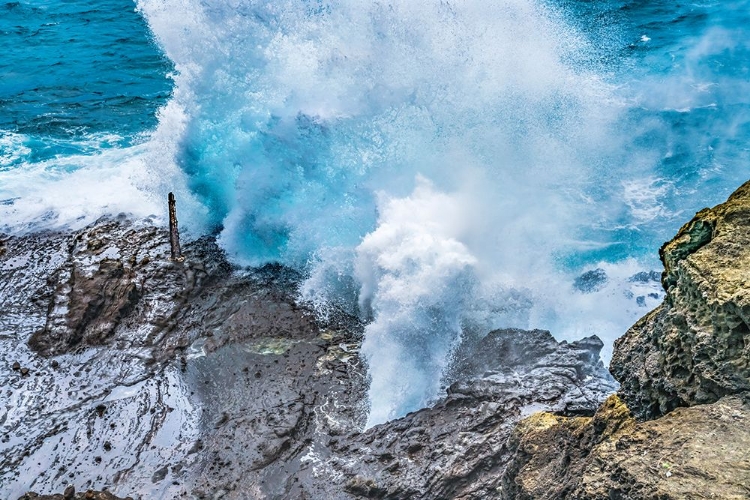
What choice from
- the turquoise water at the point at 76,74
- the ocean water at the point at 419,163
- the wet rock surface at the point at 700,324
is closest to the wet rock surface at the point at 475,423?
the ocean water at the point at 419,163

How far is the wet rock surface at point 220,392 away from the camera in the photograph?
6.84 m

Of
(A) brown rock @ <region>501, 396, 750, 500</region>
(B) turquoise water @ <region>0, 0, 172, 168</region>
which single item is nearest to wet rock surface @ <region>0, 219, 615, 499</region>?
(A) brown rock @ <region>501, 396, 750, 500</region>

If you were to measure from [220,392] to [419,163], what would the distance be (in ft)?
17.4

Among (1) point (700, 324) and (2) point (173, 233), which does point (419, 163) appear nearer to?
(2) point (173, 233)

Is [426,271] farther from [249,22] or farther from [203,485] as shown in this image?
[249,22]

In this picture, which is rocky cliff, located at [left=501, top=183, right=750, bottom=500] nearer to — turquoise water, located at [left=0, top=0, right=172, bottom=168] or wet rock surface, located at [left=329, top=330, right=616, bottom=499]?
wet rock surface, located at [left=329, top=330, right=616, bottom=499]

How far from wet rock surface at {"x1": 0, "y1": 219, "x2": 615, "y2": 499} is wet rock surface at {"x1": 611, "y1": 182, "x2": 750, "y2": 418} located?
2.59m

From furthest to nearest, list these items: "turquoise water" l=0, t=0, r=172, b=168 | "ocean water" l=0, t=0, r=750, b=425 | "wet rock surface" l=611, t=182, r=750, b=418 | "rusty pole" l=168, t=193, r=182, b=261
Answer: "turquoise water" l=0, t=0, r=172, b=168 → "rusty pole" l=168, t=193, r=182, b=261 → "ocean water" l=0, t=0, r=750, b=425 → "wet rock surface" l=611, t=182, r=750, b=418

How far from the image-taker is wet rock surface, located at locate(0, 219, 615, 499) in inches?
269

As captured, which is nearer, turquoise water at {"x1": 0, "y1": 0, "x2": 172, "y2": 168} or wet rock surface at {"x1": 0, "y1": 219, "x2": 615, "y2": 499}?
wet rock surface at {"x1": 0, "y1": 219, "x2": 615, "y2": 499}

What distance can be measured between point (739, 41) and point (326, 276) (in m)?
12.7

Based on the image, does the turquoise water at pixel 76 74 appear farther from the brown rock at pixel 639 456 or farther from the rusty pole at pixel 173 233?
the brown rock at pixel 639 456

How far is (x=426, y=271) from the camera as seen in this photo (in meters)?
9.18

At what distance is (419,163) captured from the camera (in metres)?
11.0
